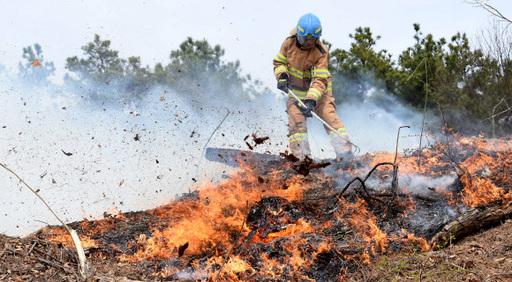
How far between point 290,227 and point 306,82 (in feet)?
14.6

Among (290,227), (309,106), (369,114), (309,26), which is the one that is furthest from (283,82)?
(369,114)

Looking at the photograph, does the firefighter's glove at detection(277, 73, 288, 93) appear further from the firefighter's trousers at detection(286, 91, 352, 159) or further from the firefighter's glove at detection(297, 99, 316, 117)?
the firefighter's glove at detection(297, 99, 316, 117)

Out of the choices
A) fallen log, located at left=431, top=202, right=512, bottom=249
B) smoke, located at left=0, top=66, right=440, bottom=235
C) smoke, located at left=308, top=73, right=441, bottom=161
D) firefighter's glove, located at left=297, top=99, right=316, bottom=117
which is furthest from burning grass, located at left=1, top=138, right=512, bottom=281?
smoke, located at left=308, top=73, right=441, bottom=161

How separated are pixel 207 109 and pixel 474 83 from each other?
7397 millimetres

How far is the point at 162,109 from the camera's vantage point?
13.3m

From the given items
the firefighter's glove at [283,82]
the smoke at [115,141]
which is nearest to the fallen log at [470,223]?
the smoke at [115,141]

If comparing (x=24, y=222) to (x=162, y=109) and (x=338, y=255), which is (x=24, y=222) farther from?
(x=162, y=109)

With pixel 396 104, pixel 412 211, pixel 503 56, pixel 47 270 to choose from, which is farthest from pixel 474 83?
pixel 47 270

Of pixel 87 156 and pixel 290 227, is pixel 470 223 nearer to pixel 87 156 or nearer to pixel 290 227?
pixel 290 227

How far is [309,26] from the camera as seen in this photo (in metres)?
8.55

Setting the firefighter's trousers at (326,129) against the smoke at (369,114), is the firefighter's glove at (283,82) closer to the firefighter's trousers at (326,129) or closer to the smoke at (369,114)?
the firefighter's trousers at (326,129)

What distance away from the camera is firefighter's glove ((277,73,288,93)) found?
8977 millimetres

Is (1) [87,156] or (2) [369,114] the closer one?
(1) [87,156]

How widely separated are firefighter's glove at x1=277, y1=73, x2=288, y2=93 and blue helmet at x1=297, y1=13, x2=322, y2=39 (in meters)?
0.76
